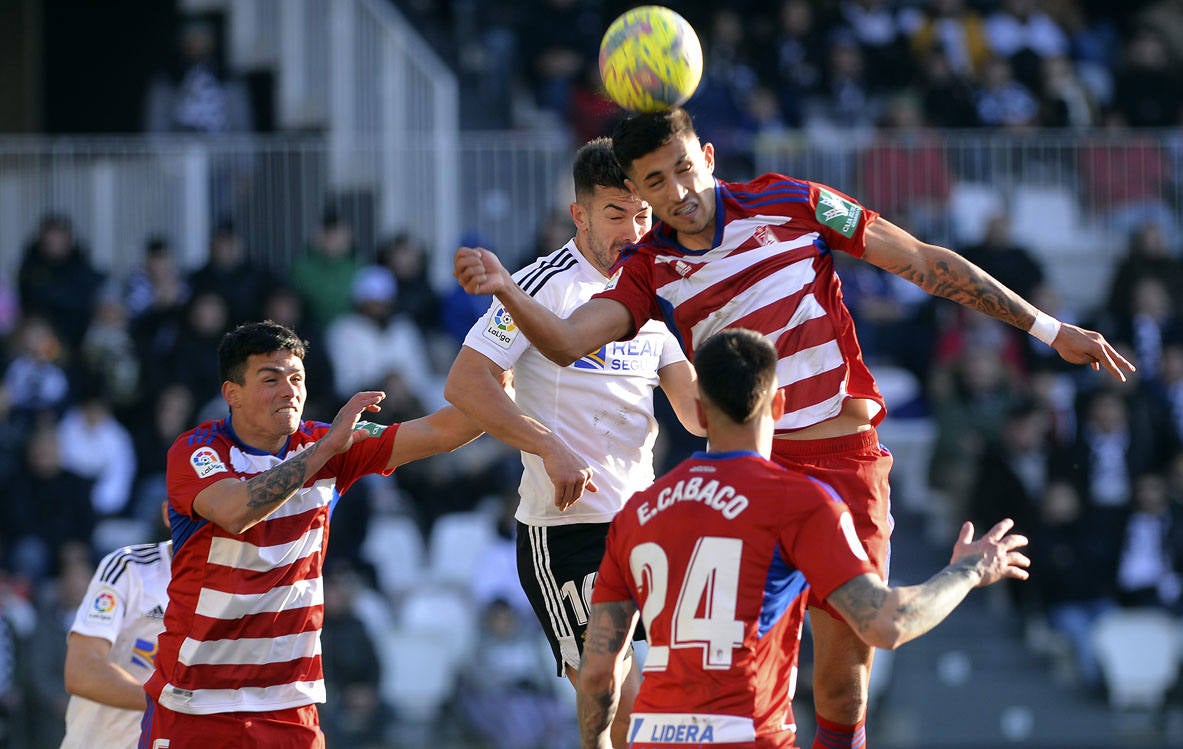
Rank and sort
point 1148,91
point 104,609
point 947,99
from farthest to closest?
point 1148,91
point 947,99
point 104,609

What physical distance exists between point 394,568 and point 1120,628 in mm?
5869

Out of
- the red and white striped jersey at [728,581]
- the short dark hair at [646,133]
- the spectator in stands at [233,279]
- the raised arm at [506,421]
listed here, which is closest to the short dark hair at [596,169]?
the short dark hair at [646,133]

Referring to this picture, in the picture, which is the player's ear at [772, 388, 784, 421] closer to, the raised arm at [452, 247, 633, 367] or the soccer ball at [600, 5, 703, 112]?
the raised arm at [452, 247, 633, 367]

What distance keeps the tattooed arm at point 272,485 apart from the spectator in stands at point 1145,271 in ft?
37.3

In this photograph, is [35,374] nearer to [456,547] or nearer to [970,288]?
[456,547]

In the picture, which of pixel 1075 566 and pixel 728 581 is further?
pixel 1075 566

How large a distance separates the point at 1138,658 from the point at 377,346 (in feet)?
22.2

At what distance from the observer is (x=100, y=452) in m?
13.5

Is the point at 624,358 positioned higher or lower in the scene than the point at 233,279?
lower

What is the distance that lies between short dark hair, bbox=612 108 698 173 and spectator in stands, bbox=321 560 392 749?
7.41 m

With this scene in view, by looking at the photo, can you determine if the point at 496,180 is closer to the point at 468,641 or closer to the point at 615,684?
the point at 468,641

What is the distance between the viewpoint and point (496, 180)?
1619cm

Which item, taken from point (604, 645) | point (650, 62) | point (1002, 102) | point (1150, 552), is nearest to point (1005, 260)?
point (1002, 102)

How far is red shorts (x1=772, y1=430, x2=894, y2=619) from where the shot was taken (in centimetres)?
594
